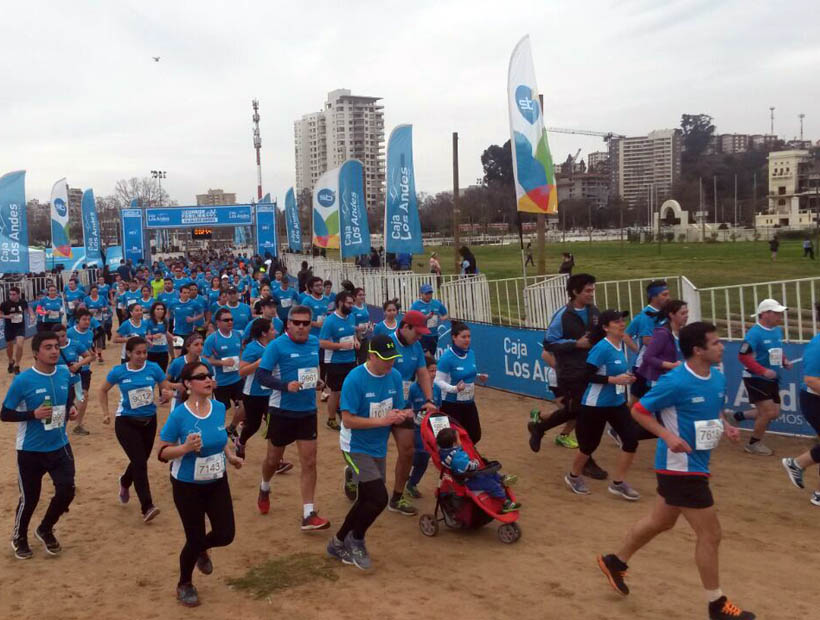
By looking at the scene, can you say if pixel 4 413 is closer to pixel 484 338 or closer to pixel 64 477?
pixel 64 477

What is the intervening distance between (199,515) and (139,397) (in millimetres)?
2139

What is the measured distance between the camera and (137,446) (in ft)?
21.6

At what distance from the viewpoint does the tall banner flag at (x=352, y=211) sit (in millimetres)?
18109

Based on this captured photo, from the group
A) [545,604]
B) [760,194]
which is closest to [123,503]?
[545,604]

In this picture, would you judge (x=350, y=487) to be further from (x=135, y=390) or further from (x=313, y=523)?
(x=135, y=390)

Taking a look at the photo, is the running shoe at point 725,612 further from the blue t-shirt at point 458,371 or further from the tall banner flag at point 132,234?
the tall banner flag at point 132,234

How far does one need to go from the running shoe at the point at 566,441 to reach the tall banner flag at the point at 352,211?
33.0 feet

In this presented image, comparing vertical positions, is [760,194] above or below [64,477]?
above

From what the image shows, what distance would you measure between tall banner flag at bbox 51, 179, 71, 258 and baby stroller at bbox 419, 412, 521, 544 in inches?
975

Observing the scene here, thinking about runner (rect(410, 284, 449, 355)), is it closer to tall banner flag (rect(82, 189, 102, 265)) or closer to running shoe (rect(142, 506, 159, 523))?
running shoe (rect(142, 506, 159, 523))

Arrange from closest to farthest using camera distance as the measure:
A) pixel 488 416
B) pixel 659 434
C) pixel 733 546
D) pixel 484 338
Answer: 1. pixel 659 434
2. pixel 733 546
3. pixel 488 416
4. pixel 484 338

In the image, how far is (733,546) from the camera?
224 inches

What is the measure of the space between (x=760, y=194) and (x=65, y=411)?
12017 cm

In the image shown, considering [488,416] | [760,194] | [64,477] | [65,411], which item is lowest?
[488,416]
